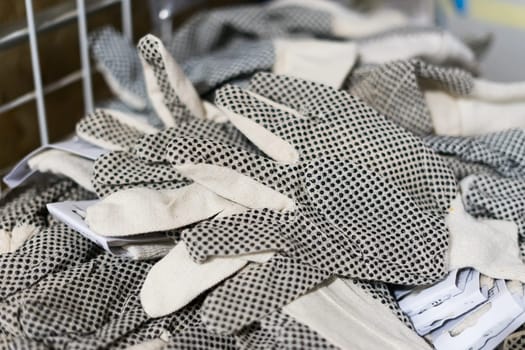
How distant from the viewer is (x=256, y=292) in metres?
0.44

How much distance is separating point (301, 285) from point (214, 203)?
0.27ft

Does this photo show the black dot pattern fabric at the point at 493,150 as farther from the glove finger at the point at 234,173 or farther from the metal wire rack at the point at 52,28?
the metal wire rack at the point at 52,28

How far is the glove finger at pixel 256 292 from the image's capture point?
16.8 inches

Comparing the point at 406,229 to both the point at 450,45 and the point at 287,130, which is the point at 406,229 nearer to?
the point at 287,130

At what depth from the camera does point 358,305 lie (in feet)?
1.50

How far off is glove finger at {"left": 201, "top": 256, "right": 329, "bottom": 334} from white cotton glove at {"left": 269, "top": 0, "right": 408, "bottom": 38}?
370 millimetres

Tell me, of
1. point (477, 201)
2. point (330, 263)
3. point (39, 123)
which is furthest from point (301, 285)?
point (39, 123)

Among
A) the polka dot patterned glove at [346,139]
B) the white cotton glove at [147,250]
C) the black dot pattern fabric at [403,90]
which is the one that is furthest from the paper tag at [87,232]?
the black dot pattern fabric at [403,90]

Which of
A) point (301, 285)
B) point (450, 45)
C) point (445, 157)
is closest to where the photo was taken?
point (301, 285)

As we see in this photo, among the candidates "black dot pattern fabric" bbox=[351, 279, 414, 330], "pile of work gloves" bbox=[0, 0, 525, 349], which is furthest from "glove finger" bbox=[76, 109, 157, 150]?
"black dot pattern fabric" bbox=[351, 279, 414, 330]

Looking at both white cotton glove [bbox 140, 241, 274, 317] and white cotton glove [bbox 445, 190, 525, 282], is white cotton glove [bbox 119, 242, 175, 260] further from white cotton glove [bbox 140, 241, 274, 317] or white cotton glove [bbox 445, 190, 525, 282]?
white cotton glove [bbox 445, 190, 525, 282]

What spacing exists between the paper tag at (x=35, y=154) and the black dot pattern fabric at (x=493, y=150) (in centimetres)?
26

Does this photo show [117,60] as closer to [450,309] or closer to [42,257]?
[42,257]

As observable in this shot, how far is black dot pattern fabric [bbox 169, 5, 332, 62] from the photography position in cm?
75
